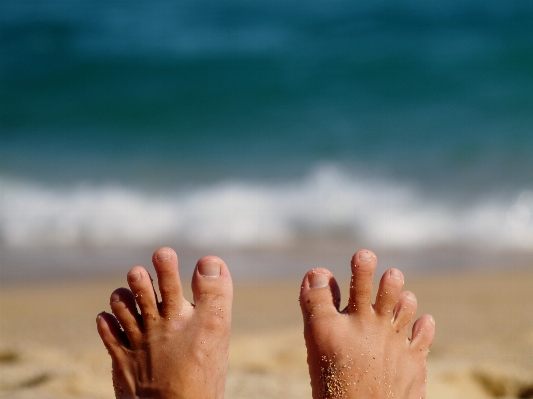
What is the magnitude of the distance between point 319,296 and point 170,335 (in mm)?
449

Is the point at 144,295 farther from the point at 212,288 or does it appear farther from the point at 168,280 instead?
the point at 212,288

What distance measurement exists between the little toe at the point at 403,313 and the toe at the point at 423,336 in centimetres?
6

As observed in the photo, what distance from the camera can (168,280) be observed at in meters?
1.79

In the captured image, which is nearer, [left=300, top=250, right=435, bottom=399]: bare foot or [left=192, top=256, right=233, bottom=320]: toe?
[left=300, top=250, right=435, bottom=399]: bare foot

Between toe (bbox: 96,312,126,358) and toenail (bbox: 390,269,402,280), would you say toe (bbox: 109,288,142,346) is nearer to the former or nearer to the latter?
toe (bbox: 96,312,126,358)

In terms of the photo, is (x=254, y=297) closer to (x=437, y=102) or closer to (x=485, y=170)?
(x=485, y=170)

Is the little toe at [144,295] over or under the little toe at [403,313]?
over

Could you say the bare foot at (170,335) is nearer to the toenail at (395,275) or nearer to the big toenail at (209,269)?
the big toenail at (209,269)

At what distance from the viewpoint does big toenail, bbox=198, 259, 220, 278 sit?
1818mm

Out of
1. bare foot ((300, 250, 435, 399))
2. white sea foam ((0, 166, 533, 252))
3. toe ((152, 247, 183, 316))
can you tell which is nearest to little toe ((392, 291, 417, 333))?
bare foot ((300, 250, 435, 399))

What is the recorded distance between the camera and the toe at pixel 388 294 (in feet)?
5.96

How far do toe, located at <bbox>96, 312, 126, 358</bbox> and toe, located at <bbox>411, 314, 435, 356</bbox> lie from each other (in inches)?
34.8

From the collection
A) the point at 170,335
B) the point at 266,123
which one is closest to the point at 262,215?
the point at 266,123

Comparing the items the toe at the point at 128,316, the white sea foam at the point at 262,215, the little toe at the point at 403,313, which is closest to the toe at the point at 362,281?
the little toe at the point at 403,313
